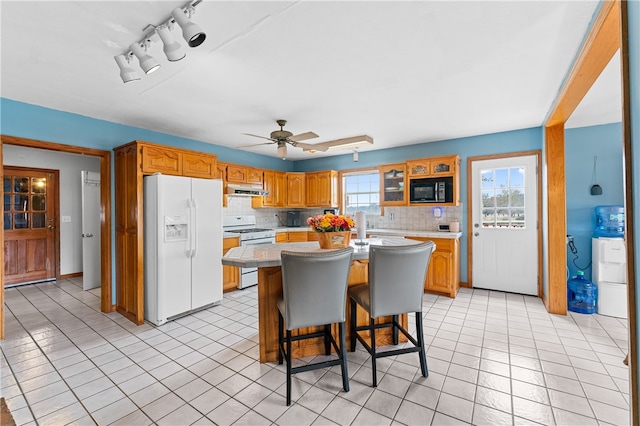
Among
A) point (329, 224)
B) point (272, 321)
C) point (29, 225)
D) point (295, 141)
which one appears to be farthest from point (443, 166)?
point (29, 225)

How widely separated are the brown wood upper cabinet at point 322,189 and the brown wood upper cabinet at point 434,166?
1.64 m

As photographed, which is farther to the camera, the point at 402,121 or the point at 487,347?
the point at 402,121

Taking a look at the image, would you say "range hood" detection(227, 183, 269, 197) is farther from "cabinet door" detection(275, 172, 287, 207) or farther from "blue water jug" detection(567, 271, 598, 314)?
"blue water jug" detection(567, 271, 598, 314)

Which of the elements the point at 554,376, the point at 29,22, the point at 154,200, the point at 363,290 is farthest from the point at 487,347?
the point at 29,22

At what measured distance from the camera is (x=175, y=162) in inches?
140

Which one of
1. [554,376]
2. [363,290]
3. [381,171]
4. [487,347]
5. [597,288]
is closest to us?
[554,376]

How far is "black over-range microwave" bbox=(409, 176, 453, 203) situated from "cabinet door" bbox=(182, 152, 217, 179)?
10.5 ft

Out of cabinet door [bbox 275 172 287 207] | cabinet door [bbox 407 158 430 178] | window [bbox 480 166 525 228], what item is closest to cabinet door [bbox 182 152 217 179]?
cabinet door [bbox 275 172 287 207]

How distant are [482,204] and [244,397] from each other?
4240 millimetres

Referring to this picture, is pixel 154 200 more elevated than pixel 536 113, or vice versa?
pixel 536 113

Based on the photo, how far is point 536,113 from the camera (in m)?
3.43

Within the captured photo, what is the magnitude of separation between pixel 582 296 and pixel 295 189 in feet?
16.0

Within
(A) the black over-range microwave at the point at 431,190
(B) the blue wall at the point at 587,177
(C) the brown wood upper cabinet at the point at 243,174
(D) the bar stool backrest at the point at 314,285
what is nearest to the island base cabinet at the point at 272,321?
(D) the bar stool backrest at the point at 314,285

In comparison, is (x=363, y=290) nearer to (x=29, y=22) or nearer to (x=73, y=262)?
(x=29, y=22)
